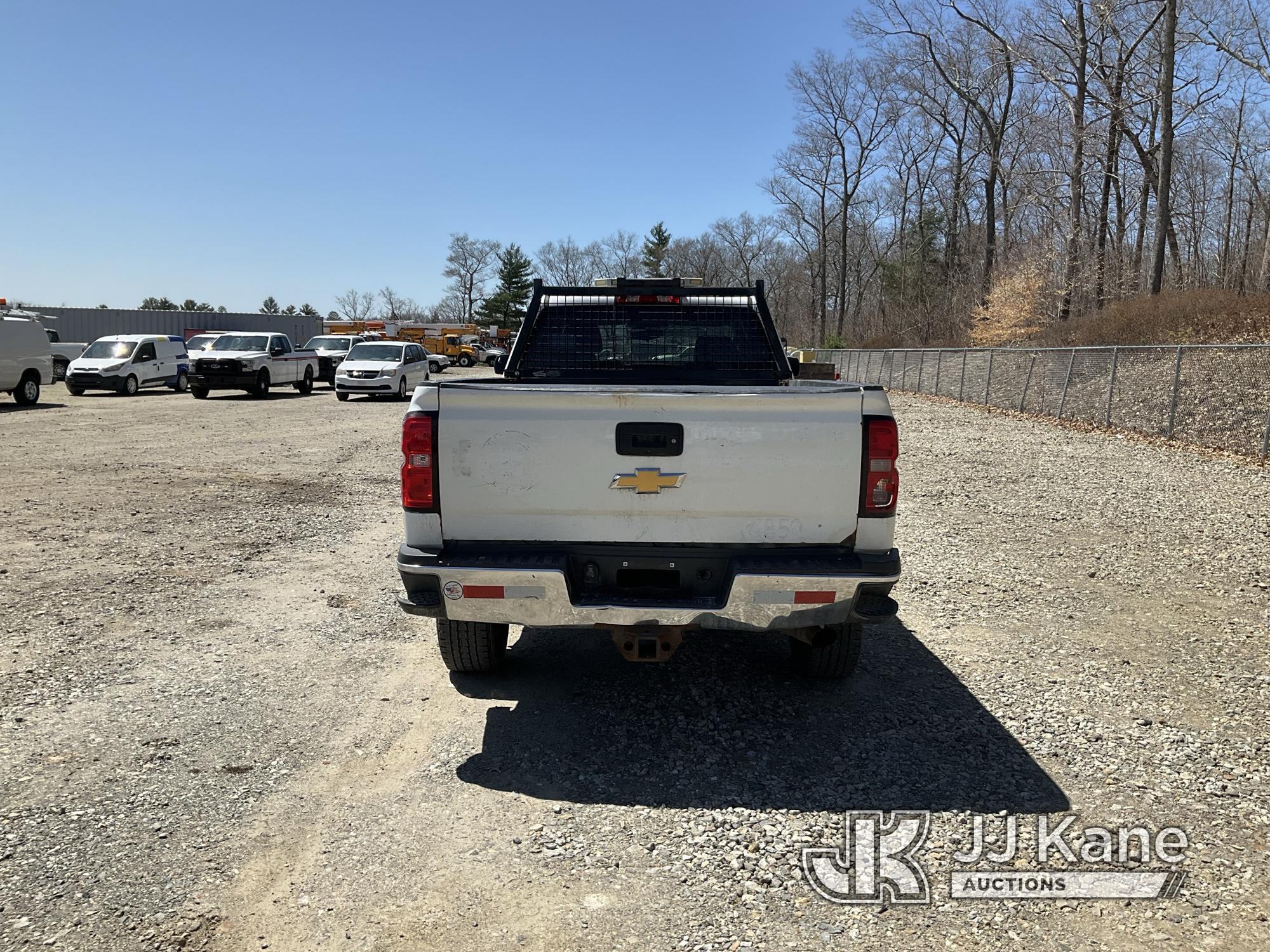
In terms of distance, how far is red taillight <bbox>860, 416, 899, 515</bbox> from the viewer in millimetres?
3688

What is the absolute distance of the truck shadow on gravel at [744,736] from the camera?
3492mm

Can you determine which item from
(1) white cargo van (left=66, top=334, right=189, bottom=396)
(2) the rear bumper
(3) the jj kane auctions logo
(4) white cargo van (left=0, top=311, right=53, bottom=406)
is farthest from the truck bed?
(1) white cargo van (left=66, top=334, right=189, bottom=396)

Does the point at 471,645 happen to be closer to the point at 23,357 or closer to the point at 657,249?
the point at 23,357

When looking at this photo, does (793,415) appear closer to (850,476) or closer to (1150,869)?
(850,476)

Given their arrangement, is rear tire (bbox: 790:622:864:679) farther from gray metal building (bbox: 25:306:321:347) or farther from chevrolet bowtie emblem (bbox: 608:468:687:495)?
gray metal building (bbox: 25:306:321:347)

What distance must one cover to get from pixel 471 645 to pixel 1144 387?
17.2m

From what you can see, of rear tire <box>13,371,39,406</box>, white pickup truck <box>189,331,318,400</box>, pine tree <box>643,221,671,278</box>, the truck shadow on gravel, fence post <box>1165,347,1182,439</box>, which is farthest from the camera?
pine tree <box>643,221,671,278</box>

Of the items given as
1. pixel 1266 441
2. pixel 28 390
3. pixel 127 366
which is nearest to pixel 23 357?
pixel 28 390

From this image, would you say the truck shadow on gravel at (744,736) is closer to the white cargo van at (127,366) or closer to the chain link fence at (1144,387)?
the chain link fence at (1144,387)

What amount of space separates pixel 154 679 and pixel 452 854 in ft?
7.96

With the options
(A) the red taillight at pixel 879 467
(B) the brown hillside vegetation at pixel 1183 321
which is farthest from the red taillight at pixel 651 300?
(B) the brown hillside vegetation at pixel 1183 321

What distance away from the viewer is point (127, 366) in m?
25.3

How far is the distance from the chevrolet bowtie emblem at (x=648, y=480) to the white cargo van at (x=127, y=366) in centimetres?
2510

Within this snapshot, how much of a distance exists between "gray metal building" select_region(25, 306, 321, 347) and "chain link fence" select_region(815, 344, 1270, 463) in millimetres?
30128
